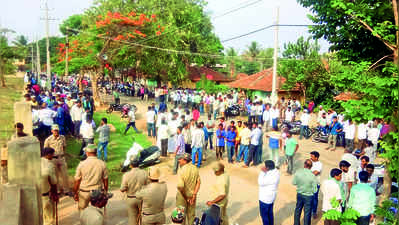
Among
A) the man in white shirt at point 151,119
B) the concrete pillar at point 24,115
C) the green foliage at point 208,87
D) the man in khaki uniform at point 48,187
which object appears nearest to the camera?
the man in khaki uniform at point 48,187

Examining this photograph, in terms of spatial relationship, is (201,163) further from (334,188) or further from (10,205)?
(10,205)

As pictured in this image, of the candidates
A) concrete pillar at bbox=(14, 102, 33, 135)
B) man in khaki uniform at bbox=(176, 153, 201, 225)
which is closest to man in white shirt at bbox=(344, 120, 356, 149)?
man in khaki uniform at bbox=(176, 153, 201, 225)

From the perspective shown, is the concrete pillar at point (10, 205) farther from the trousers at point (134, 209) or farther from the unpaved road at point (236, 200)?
the unpaved road at point (236, 200)

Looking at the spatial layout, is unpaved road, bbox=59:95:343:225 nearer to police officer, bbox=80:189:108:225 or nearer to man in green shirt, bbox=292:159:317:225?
man in green shirt, bbox=292:159:317:225

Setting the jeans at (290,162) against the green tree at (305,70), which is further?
the green tree at (305,70)

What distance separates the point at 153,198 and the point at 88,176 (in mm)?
1563

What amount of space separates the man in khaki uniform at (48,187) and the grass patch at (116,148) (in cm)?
306

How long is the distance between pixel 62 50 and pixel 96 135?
13685 millimetres

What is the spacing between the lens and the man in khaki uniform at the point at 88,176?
255 inches

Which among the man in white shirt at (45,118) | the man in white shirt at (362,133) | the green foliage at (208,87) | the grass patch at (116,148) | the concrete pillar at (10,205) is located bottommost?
the grass patch at (116,148)

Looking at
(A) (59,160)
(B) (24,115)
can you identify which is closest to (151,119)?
(B) (24,115)

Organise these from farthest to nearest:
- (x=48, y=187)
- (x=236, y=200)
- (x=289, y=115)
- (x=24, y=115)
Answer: (x=289, y=115), (x=24, y=115), (x=236, y=200), (x=48, y=187)

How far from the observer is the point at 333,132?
575 inches

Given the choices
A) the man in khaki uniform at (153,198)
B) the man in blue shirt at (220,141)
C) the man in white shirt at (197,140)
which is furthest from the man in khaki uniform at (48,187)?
the man in blue shirt at (220,141)
